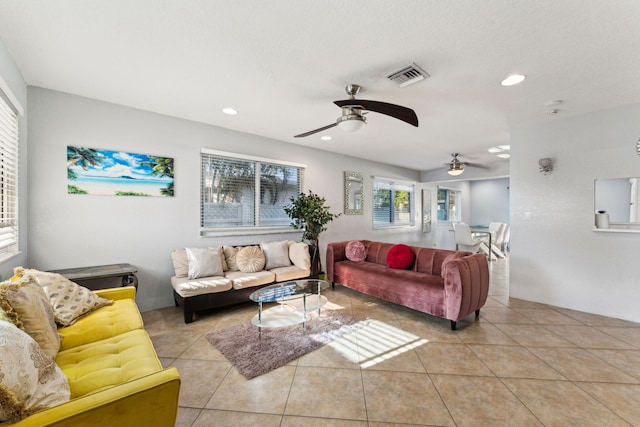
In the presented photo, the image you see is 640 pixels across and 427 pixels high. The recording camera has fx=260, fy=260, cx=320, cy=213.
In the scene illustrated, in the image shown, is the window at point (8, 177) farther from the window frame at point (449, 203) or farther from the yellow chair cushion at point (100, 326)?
the window frame at point (449, 203)

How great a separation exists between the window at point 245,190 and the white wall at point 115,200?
0.15m

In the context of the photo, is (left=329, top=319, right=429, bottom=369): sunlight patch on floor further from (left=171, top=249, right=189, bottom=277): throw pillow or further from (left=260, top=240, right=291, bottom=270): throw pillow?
(left=171, top=249, right=189, bottom=277): throw pillow

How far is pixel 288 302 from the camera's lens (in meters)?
3.11

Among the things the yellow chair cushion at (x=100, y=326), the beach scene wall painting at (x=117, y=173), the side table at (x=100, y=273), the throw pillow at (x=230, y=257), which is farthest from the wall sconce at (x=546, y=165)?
the side table at (x=100, y=273)

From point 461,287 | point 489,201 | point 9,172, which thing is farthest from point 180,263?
point 489,201

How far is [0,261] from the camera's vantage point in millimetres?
2010

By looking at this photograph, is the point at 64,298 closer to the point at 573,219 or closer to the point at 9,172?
the point at 9,172

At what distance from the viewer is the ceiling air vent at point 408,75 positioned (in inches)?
86.3

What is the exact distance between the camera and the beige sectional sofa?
3.02 metres

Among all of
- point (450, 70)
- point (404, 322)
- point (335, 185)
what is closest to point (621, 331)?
point (404, 322)

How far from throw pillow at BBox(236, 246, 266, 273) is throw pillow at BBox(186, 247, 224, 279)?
0.91ft

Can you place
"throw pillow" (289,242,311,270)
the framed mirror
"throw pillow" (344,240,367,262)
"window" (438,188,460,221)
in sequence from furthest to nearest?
"window" (438,188,460,221)
the framed mirror
"throw pillow" (344,240,367,262)
"throw pillow" (289,242,311,270)

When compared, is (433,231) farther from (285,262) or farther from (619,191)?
(285,262)

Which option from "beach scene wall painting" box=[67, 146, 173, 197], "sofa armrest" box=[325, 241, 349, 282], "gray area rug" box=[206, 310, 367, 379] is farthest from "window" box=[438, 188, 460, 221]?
"beach scene wall painting" box=[67, 146, 173, 197]
